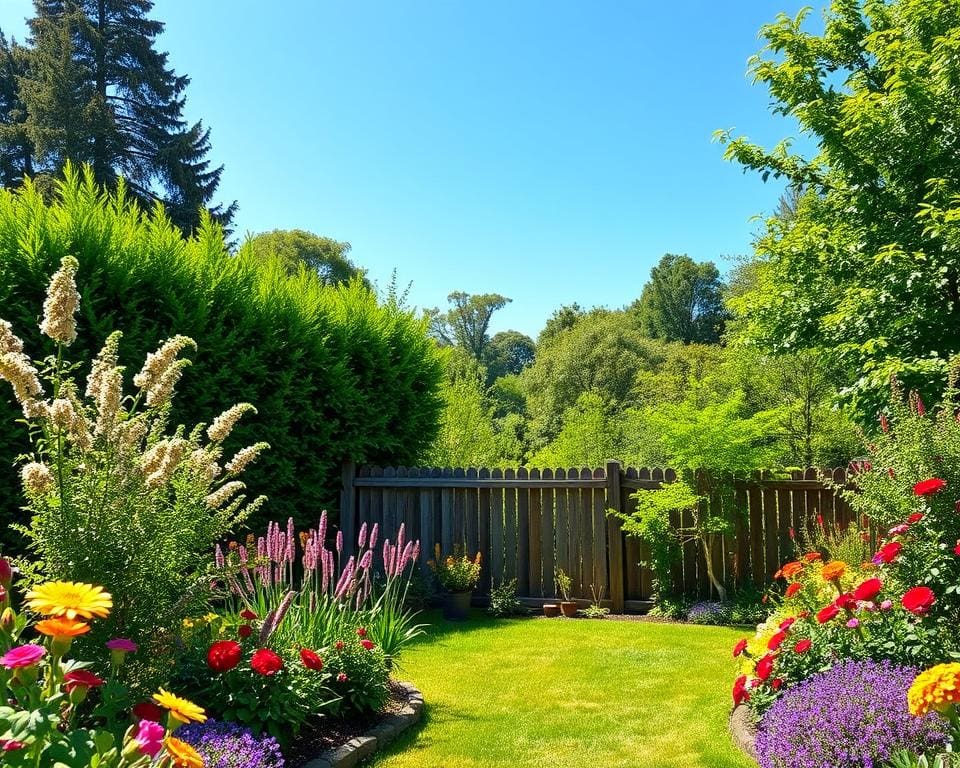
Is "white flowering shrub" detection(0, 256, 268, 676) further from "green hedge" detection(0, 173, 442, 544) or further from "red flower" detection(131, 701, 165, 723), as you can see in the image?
"green hedge" detection(0, 173, 442, 544)

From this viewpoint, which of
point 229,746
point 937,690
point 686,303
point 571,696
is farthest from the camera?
point 686,303

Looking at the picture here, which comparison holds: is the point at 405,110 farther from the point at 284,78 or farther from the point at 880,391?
the point at 880,391

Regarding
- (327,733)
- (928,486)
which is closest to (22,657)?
(327,733)

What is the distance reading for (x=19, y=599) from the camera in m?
4.43

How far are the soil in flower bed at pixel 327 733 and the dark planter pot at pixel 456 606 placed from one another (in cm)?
305

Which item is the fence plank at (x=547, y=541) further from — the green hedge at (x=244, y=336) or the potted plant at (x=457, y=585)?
the green hedge at (x=244, y=336)

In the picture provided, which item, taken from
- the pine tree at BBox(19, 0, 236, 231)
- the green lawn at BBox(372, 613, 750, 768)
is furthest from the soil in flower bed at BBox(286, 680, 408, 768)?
the pine tree at BBox(19, 0, 236, 231)

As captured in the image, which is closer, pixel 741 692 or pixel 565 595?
pixel 741 692

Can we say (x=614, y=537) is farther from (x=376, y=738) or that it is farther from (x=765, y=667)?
(x=376, y=738)

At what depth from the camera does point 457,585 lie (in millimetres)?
7016

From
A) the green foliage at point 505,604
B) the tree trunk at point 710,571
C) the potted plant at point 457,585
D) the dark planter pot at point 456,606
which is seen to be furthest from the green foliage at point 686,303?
the dark planter pot at point 456,606

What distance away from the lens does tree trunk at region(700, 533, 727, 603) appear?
6.97m

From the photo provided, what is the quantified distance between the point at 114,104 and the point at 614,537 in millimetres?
20097

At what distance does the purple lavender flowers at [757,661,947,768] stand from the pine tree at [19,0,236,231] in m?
19.4
